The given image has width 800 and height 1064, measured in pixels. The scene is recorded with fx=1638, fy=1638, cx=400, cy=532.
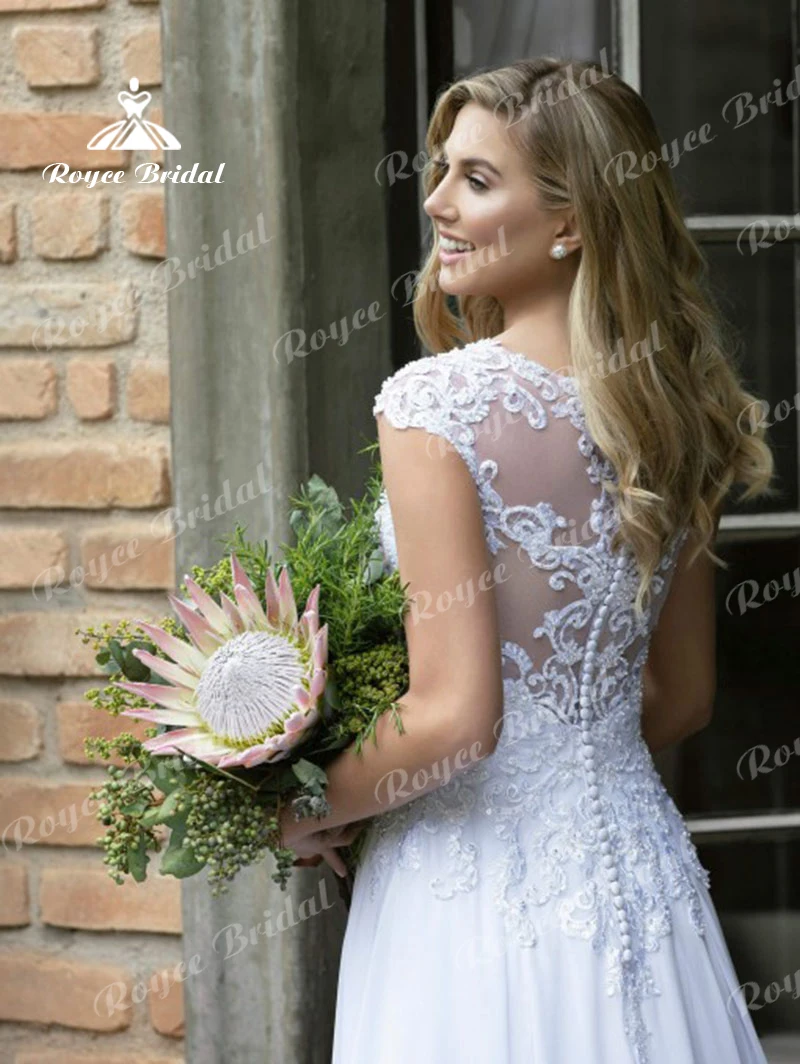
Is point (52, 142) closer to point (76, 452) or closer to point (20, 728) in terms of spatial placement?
point (76, 452)

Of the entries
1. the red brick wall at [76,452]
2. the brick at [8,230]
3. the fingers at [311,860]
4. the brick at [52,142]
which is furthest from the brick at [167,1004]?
the brick at [52,142]

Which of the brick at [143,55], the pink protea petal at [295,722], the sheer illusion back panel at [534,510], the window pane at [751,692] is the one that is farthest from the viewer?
the window pane at [751,692]

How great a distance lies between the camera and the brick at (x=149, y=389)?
2508mm

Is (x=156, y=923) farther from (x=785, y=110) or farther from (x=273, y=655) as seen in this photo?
(x=785, y=110)

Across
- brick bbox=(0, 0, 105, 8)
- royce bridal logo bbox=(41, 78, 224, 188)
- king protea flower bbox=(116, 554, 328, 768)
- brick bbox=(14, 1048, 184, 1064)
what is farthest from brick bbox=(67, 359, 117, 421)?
brick bbox=(14, 1048, 184, 1064)

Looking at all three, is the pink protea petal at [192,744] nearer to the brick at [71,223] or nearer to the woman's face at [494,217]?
the woman's face at [494,217]

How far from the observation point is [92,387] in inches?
98.9

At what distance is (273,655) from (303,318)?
895 millimetres

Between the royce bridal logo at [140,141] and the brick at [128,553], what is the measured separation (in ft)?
1.73

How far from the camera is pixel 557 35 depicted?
9.26 ft

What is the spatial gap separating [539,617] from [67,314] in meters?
1.01

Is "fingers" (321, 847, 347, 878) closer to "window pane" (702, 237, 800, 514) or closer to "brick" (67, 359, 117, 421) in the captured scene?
"brick" (67, 359, 117, 421)

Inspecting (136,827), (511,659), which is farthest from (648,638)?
(136,827)

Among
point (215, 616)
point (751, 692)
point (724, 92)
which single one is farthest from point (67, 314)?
point (751, 692)
